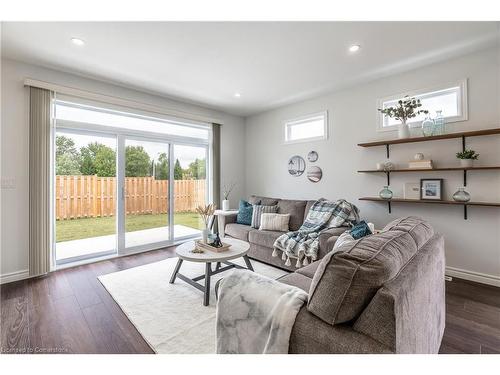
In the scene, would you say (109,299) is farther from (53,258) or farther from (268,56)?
(268,56)

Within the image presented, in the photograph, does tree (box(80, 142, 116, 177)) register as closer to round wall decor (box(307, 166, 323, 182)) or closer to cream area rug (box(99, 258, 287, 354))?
cream area rug (box(99, 258, 287, 354))

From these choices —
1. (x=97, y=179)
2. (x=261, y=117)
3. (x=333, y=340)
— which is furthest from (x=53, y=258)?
(x=261, y=117)

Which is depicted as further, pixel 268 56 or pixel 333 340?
pixel 268 56

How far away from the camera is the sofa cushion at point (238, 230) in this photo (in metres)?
3.63

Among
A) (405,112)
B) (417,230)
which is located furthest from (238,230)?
(405,112)

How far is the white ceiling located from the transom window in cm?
35

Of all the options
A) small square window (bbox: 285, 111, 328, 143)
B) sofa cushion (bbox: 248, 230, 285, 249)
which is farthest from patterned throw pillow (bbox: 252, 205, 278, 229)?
small square window (bbox: 285, 111, 328, 143)

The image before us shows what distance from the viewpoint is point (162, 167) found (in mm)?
4262

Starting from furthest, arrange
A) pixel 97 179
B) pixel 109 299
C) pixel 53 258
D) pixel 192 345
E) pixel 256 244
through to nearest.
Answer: pixel 97 179
pixel 256 244
pixel 53 258
pixel 109 299
pixel 192 345

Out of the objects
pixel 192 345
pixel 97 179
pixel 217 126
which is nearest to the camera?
pixel 192 345

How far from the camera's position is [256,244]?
342 cm

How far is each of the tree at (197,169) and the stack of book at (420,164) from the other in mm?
3508

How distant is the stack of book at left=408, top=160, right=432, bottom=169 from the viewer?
2.90 metres
